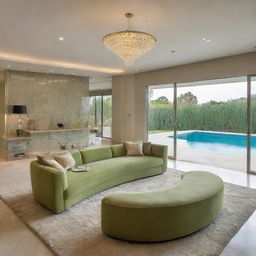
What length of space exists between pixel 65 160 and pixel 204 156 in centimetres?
479

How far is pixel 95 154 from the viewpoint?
5.01 metres

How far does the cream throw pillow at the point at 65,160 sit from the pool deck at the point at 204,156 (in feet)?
13.4

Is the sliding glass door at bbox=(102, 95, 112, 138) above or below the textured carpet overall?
above

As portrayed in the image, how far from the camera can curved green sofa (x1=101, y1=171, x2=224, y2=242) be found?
2.58 m

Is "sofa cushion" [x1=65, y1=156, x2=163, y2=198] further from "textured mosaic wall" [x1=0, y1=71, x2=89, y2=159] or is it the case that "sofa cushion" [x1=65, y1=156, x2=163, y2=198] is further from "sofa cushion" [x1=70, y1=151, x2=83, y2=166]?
"textured mosaic wall" [x1=0, y1=71, x2=89, y2=159]

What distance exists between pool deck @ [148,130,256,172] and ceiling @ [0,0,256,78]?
8.95ft

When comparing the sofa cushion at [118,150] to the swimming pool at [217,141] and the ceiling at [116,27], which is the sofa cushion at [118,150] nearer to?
the ceiling at [116,27]

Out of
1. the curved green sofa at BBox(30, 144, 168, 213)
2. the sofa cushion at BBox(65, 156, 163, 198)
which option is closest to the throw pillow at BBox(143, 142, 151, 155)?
the curved green sofa at BBox(30, 144, 168, 213)

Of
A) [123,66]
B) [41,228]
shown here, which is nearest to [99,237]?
[41,228]

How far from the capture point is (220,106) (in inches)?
259

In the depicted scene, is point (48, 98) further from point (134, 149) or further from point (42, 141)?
point (134, 149)

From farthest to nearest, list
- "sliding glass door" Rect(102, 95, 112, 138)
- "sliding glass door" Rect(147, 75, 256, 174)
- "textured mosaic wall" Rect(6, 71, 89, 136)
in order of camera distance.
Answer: "sliding glass door" Rect(102, 95, 112, 138) < "textured mosaic wall" Rect(6, 71, 89, 136) < "sliding glass door" Rect(147, 75, 256, 174)

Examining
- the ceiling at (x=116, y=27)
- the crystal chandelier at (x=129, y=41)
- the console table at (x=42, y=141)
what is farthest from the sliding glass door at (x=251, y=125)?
the console table at (x=42, y=141)

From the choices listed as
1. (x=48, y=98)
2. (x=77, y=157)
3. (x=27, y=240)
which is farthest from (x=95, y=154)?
(x=48, y=98)
